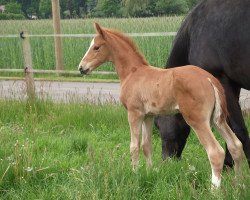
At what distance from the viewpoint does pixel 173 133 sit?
6.17m

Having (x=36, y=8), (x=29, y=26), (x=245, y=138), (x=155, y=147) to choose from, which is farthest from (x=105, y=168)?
(x=36, y=8)

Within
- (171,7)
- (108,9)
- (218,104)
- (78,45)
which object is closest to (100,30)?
(218,104)

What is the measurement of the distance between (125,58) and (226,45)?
1.02 metres

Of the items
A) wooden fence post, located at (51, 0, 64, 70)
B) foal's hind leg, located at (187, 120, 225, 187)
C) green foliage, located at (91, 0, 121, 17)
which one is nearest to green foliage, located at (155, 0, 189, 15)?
green foliage, located at (91, 0, 121, 17)

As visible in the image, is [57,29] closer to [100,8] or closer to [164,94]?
[164,94]

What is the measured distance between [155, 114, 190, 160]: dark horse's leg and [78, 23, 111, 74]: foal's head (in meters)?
1.12

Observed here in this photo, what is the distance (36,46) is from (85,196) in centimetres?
1777

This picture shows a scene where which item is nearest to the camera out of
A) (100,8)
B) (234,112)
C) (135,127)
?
(135,127)

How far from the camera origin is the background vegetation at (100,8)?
137 feet

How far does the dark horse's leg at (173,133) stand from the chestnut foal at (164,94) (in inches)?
25.8

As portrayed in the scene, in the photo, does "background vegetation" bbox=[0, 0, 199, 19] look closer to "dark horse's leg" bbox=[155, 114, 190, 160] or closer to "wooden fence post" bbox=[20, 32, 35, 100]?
"wooden fence post" bbox=[20, 32, 35, 100]

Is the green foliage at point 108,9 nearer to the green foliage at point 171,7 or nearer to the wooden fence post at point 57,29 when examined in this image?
the green foliage at point 171,7

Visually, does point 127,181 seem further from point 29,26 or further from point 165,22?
point 29,26

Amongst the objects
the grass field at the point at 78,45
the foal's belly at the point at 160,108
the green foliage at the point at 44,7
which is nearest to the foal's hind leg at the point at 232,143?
the foal's belly at the point at 160,108
